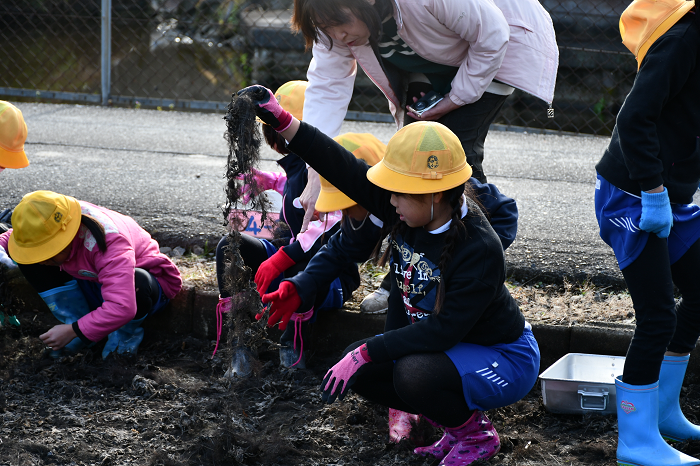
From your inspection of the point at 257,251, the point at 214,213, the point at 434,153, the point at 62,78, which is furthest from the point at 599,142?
the point at 62,78

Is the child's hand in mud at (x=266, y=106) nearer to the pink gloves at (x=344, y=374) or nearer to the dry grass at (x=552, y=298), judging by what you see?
the pink gloves at (x=344, y=374)

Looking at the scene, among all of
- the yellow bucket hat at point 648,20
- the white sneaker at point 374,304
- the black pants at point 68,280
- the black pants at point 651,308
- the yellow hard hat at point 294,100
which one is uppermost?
the yellow bucket hat at point 648,20

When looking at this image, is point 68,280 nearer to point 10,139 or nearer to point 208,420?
point 10,139

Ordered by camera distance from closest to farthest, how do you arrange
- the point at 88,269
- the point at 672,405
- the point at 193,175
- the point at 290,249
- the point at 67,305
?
1. the point at 672,405
2. the point at 290,249
3. the point at 88,269
4. the point at 67,305
5. the point at 193,175

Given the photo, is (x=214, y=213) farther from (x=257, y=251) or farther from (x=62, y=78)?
(x=62, y=78)

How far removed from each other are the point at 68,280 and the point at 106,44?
4991 mm

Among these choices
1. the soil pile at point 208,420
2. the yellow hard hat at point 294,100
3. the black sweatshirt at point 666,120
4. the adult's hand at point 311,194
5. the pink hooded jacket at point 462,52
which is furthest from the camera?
the yellow hard hat at point 294,100

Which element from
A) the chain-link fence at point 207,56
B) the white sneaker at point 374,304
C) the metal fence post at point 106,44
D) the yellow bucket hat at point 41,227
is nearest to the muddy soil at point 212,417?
the white sneaker at point 374,304

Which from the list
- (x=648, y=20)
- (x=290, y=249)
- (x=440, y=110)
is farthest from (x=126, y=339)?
(x=648, y=20)

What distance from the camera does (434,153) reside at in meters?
2.03

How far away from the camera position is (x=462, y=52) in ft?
8.80

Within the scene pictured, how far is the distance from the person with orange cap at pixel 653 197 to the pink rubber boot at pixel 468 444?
39 centimetres

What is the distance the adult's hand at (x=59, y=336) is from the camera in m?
2.88

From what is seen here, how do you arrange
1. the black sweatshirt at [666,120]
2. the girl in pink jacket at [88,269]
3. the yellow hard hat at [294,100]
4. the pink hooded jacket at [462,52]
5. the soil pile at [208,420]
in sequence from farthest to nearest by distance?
the yellow hard hat at [294,100] < the girl in pink jacket at [88,269] < the pink hooded jacket at [462,52] < the soil pile at [208,420] < the black sweatshirt at [666,120]
